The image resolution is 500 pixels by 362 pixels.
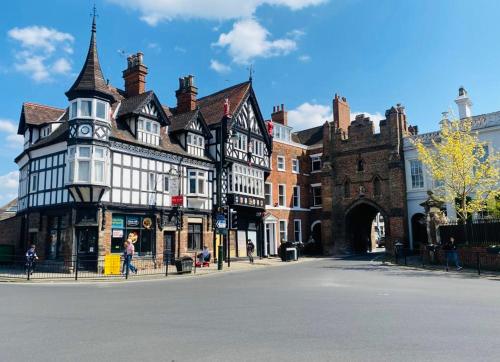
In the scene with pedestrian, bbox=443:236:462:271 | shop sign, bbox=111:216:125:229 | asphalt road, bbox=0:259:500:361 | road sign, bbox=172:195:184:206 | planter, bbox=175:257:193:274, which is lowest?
asphalt road, bbox=0:259:500:361

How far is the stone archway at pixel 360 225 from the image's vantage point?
40000mm

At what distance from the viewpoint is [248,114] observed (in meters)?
35.8

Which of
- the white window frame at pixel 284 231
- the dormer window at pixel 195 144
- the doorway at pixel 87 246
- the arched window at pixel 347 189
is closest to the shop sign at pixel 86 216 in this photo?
the doorway at pixel 87 246

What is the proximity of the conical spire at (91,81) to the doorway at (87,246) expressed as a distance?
308 inches

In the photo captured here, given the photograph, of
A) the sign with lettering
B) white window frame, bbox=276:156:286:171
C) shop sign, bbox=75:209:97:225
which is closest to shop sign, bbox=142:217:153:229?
the sign with lettering

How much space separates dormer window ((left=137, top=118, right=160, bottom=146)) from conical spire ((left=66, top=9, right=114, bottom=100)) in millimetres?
2838

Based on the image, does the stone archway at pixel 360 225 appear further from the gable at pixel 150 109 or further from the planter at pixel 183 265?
the gable at pixel 150 109

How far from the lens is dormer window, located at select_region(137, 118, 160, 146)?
27.2 m

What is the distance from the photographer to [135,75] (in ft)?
101

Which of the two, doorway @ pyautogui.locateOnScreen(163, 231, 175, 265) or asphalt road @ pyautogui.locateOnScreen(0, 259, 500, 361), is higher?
doorway @ pyautogui.locateOnScreen(163, 231, 175, 265)

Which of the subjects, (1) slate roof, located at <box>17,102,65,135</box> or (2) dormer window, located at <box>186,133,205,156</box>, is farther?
(2) dormer window, located at <box>186,133,205,156</box>

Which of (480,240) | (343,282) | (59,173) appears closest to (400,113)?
(480,240)

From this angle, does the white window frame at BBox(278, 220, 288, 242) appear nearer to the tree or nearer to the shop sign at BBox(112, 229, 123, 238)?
the tree

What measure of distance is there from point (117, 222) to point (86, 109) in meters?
6.89
